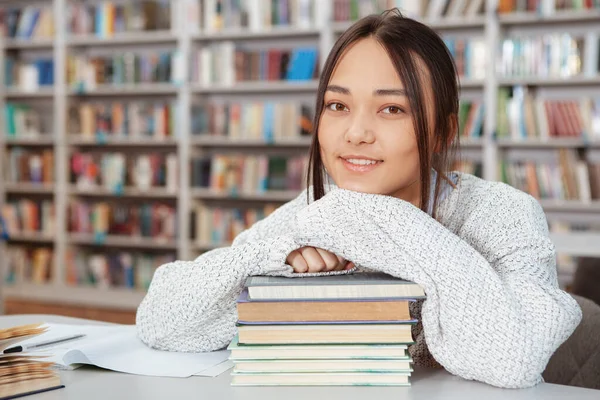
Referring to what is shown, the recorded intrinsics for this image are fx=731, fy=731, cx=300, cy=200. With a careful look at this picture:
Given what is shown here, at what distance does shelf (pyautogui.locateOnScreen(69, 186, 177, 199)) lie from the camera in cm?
501

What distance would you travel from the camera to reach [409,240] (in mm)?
927

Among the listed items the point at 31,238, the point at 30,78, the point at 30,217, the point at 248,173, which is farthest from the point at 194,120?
the point at 31,238

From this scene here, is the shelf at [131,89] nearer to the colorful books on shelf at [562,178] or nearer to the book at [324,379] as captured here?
the colorful books on shelf at [562,178]

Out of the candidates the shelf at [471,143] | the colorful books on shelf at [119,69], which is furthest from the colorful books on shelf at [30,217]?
the shelf at [471,143]

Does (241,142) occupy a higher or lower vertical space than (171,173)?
higher

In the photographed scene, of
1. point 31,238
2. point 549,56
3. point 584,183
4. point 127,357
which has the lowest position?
point 31,238

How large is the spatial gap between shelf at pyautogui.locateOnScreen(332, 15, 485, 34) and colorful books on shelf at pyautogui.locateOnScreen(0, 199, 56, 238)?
2.48m

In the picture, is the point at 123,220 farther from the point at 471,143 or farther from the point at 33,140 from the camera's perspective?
the point at 471,143

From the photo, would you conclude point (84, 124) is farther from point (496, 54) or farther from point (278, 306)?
point (278, 306)

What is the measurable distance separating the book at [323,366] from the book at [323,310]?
5 centimetres

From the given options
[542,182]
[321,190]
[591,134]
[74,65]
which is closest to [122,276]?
[74,65]

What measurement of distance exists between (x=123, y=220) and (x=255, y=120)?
1246 millimetres

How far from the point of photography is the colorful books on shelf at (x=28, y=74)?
5.29m

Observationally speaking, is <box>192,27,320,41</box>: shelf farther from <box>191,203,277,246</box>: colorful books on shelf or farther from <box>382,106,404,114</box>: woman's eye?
<box>382,106,404,114</box>: woman's eye
